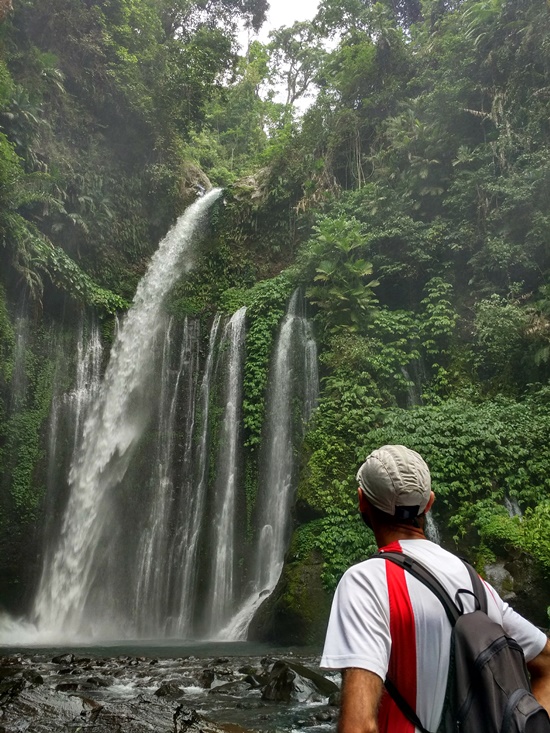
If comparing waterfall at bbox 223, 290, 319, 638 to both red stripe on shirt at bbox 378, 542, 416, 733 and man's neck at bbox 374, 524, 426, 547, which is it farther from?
red stripe on shirt at bbox 378, 542, 416, 733

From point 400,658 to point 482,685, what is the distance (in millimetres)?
197

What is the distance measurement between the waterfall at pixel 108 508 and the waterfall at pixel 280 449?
9.18ft

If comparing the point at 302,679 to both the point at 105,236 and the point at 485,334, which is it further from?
the point at 105,236

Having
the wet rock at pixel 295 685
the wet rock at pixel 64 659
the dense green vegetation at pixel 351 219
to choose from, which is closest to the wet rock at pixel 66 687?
the wet rock at pixel 64 659

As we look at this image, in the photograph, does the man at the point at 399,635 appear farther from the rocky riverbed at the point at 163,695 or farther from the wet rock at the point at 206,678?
the wet rock at the point at 206,678

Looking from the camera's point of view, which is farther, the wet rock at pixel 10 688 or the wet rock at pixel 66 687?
the wet rock at pixel 66 687

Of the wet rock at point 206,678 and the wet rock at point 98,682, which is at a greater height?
the wet rock at point 98,682

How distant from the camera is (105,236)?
1738 cm

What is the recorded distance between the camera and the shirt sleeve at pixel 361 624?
4.40ft

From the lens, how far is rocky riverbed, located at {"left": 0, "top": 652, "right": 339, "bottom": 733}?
172 inches

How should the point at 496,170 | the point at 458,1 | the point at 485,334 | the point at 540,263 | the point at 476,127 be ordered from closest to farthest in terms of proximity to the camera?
the point at 485,334 < the point at 540,263 < the point at 496,170 < the point at 476,127 < the point at 458,1

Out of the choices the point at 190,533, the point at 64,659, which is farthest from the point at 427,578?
the point at 190,533

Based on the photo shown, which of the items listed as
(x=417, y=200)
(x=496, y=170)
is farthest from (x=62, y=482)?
(x=496, y=170)

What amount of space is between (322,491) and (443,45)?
1524 cm
